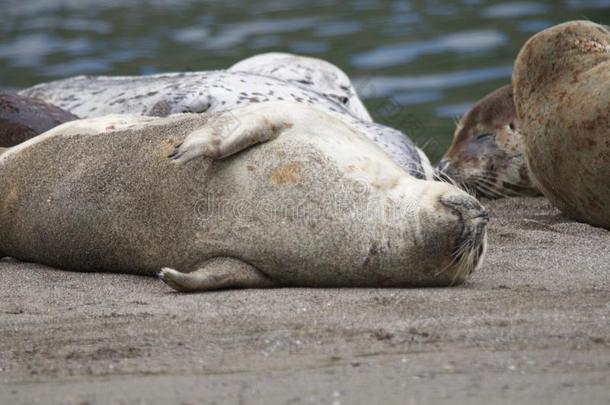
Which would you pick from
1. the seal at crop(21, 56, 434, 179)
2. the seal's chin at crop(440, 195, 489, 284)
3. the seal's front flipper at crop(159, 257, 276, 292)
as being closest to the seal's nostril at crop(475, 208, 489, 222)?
the seal's chin at crop(440, 195, 489, 284)

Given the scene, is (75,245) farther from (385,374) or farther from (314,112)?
(385,374)

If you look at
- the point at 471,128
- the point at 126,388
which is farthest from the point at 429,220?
the point at 471,128

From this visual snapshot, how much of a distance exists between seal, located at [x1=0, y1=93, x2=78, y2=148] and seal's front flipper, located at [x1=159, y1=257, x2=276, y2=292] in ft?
8.47

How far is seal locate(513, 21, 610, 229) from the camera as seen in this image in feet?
20.7

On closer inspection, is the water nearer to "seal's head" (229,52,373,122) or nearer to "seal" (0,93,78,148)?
"seal's head" (229,52,373,122)

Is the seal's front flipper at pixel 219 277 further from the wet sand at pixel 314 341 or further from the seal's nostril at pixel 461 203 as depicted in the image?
the seal's nostril at pixel 461 203

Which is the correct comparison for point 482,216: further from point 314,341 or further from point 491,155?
point 491,155

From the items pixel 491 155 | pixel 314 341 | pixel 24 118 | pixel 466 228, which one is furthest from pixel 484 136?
pixel 314 341

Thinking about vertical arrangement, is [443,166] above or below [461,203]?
below

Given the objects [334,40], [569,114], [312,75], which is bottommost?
[334,40]

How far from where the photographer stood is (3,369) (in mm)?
3955

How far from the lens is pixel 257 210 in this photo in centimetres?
525

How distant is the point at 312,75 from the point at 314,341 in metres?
5.39

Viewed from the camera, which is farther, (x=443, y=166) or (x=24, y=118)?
(x=443, y=166)
